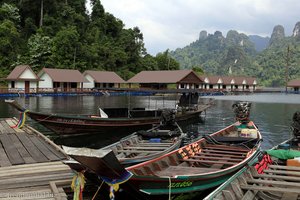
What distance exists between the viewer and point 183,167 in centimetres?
931

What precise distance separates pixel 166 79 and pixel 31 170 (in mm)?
63172

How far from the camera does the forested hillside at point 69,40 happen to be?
68375mm

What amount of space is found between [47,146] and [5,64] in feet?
189

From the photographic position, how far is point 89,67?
77.1 meters

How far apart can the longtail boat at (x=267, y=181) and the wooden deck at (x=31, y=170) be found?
3819 millimetres

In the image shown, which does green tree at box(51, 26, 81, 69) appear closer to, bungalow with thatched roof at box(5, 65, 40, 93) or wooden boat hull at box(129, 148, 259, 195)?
bungalow with thatched roof at box(5, 65, 40, 93)

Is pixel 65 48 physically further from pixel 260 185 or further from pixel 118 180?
pixel 118 180

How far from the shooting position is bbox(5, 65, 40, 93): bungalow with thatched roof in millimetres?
55656

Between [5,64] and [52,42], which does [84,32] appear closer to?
[52,42]

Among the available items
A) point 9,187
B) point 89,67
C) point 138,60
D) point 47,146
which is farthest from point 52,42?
point 9,187

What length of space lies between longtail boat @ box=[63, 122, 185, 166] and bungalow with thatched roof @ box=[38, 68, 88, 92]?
49871 mm

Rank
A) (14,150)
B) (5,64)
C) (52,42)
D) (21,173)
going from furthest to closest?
(52,42) < (5,64) < (14,150) < (21,173)

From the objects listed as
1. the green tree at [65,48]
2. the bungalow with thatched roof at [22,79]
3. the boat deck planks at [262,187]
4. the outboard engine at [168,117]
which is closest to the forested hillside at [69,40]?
the green tree at [65,48]

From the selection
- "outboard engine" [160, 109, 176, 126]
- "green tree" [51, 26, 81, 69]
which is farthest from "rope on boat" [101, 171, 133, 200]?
"green tree" [51, 26, 81, 69]
